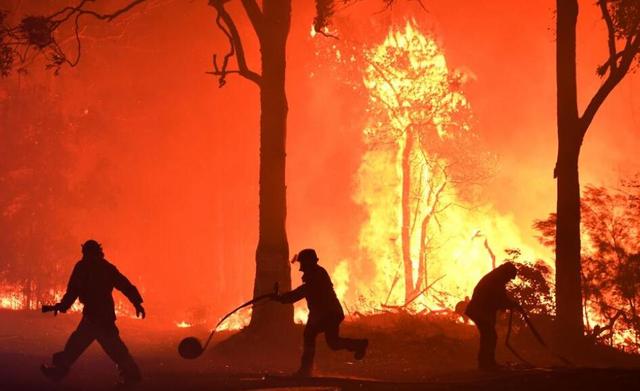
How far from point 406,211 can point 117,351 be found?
35544mm

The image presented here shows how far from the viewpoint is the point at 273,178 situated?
2131 cm

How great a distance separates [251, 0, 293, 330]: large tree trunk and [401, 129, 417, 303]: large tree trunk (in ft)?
85.3

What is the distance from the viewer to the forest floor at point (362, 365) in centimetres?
1298

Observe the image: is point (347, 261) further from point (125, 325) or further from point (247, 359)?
point (247, 359)

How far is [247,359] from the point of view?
1977 cm

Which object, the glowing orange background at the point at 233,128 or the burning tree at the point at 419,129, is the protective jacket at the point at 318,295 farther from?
the glowing orange background at the point at 233,128

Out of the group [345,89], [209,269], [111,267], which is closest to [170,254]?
[209,269]

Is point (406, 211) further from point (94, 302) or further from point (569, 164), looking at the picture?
point (94, 302)

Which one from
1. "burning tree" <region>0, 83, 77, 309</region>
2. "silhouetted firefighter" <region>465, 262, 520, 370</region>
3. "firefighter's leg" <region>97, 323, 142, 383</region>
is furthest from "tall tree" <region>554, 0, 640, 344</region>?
"burning tree" <region>0, 83, 77, 309</region>

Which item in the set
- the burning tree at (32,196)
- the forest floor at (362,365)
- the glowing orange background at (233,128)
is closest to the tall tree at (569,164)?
the forest floor at (362,365)

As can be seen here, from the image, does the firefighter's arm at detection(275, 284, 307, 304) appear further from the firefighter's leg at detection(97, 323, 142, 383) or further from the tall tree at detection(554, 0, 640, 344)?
the tall tree at detection(554, 0, 640, 344)

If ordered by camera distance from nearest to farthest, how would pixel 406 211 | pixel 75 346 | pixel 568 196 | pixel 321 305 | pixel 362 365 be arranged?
1. pixel 75 346
2. pixel 321 305
3. pixel 362 365
4. pixel 568 196
5. pixel 406 211

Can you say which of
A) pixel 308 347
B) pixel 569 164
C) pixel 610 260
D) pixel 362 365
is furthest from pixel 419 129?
pixel 308 347

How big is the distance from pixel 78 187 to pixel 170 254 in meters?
10.2
